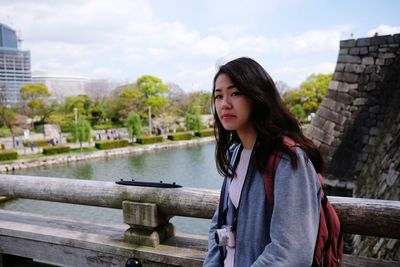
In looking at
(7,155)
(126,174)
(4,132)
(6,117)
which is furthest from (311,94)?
(7,155)

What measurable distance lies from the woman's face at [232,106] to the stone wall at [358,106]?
640cm

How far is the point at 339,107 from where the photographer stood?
342 inches

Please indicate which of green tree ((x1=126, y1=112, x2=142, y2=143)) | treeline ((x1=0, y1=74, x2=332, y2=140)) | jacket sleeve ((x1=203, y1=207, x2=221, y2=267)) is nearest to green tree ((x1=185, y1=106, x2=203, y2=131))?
treeline ((x1=0, y1=74, x2=332, y2=140))

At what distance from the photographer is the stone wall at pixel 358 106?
25.6 ft

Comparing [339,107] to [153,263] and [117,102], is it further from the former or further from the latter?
[117,102]

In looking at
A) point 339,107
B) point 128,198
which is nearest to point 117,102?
point 339,107

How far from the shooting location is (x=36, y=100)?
1656 inches

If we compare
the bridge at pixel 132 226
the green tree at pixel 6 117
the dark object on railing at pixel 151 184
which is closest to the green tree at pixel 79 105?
the green tree at pixel 6 117

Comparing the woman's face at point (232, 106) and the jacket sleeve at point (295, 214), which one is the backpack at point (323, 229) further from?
the woman's face at point (232, 106)

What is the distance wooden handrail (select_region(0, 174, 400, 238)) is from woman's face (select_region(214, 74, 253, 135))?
2.62 feet

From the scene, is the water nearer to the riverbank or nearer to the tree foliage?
the riverbank

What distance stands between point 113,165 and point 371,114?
20460 mm

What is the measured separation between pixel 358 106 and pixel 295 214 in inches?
315

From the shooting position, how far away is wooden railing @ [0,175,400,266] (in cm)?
183
